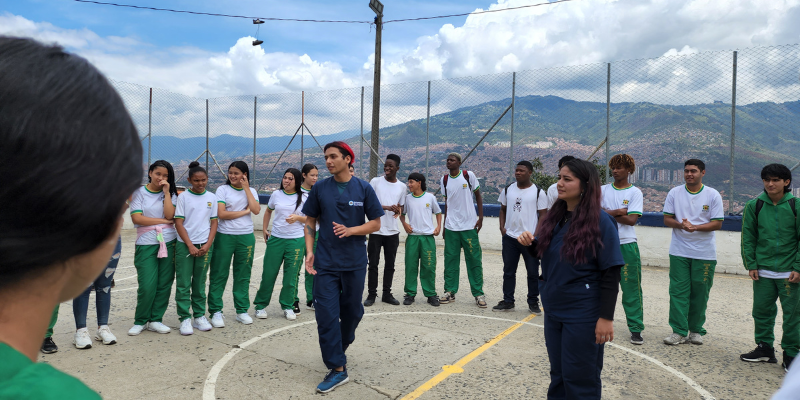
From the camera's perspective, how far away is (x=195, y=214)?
5.76 meters

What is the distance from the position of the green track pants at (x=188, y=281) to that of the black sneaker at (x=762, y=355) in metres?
5.91

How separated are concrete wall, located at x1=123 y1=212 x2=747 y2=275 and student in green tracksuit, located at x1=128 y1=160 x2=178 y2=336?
27.1 ft

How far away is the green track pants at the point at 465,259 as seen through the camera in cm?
719

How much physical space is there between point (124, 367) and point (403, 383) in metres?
2.52

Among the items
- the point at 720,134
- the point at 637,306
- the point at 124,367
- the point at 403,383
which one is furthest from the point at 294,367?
the point at 720,134

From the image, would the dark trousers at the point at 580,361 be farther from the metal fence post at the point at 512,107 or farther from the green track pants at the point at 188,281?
the metal fence post at the point at 512,107

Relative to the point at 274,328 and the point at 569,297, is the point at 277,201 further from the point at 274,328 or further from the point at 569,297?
the point at 569,297

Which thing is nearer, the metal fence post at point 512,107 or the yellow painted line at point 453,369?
the yellow painted line at point 453,369

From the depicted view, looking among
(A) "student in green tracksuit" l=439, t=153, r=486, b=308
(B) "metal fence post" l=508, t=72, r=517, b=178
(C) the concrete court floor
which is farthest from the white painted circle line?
(B) "metal fence post" l=508, t=72, r=517, b=178

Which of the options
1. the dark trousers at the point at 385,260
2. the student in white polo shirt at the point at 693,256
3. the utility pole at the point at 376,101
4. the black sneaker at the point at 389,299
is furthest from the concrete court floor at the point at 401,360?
the utility pole at the point at 376,101

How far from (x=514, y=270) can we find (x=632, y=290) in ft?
5.37

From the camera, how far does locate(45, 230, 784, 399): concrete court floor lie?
405 cm

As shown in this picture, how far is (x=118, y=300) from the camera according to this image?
22.7ft

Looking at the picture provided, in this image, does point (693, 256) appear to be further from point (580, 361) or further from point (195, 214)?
point (195, 214)
